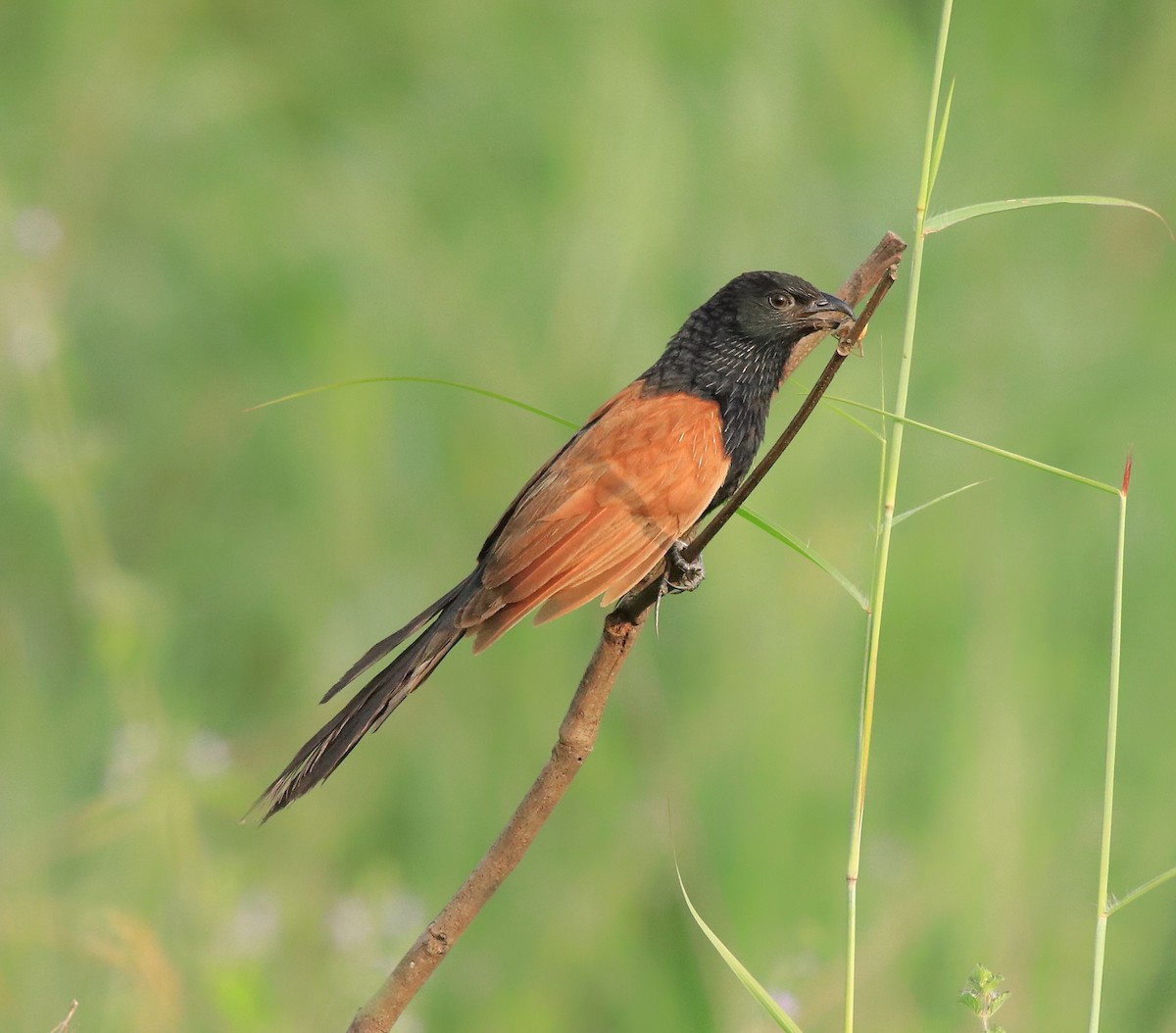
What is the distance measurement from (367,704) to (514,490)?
179cm

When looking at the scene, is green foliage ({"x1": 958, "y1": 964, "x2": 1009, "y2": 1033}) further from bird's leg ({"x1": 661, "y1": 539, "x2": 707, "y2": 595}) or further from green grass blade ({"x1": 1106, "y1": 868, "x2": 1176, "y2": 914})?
bird's leg ({"x1": 661, "y1": 539, "x2": 707, "y2": 595})

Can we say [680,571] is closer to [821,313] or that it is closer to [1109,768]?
[821,313]

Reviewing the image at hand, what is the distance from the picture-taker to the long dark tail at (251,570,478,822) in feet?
3.86

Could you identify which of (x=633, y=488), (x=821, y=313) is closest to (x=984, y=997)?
(x=633, y=488)

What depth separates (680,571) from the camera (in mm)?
1548

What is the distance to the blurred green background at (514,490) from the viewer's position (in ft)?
7.81

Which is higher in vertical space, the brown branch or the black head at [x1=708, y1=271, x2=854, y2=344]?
the black head at [x1=708, y1=271, x2=854, y2=344]

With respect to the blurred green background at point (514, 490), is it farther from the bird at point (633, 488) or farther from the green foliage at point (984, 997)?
the green foliage at point (984, 997)

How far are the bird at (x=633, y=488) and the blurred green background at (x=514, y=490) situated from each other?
7.5 inches

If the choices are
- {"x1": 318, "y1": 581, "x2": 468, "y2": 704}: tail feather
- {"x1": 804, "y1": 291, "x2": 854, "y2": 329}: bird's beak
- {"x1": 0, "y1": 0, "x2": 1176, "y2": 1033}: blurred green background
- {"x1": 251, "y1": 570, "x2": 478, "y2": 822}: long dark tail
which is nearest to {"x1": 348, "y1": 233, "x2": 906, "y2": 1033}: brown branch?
{"x1": 251, "y1": 570, "x2": 478, "y2": 822}: long dark tail

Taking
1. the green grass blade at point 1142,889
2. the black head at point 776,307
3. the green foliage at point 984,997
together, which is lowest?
the green grass blade at point 1142,889

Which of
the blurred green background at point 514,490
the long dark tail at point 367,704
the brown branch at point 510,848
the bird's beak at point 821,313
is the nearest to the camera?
the brown branch at point 510,848

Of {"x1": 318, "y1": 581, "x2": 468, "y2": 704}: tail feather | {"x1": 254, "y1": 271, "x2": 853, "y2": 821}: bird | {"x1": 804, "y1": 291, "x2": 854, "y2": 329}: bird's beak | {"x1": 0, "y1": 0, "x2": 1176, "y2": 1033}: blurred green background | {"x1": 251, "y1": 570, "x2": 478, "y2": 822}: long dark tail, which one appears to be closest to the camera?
{"x1": 251, "y1": 570, "x2": 478, "y2": 822}: long dark tail

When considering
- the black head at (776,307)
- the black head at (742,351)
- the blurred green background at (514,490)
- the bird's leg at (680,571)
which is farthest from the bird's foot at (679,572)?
the blurred green background at (514,490)
